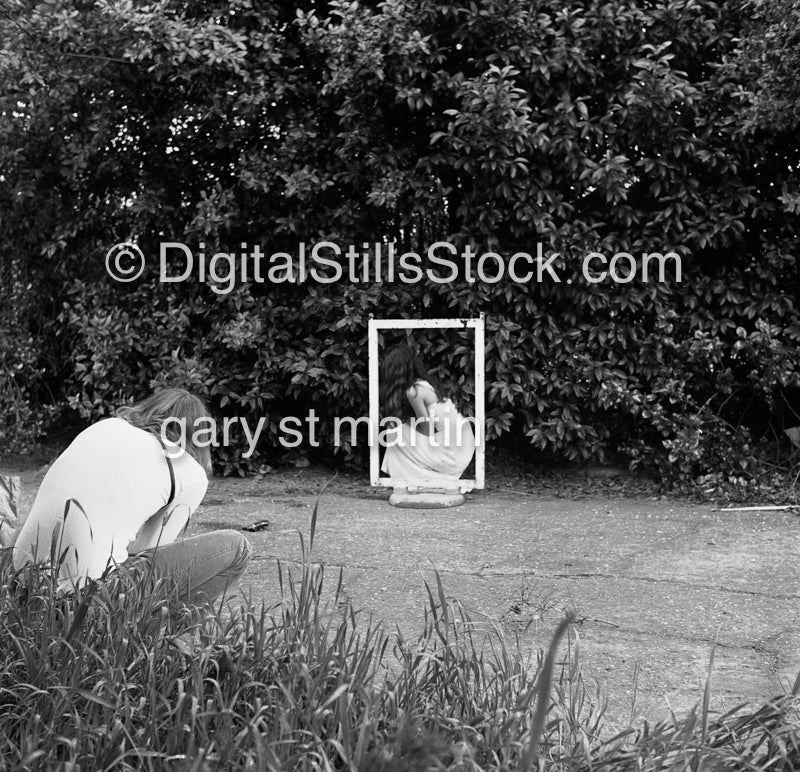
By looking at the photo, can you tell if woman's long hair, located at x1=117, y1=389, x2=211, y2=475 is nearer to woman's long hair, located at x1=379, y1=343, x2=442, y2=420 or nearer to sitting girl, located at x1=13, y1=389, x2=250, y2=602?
sitting girl, located at x1=13, y1=389, x2=250, y2=602

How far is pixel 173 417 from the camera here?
3.17m

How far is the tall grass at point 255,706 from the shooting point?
1.96 m

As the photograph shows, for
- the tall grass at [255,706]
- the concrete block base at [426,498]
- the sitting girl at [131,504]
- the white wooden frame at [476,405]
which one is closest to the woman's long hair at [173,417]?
the sitting girl at [131,504]

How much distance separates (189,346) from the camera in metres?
7.44

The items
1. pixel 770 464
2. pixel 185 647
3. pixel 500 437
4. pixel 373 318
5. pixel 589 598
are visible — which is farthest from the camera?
pixel 500 437

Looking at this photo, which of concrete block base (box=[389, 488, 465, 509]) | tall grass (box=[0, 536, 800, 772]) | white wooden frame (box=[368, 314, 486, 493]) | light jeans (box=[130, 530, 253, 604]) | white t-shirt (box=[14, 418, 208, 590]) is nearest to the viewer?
tall grass (box=[0, 536, 800, 772])

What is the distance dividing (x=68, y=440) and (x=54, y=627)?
643 centimetres

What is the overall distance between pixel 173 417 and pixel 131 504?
1.26 feet

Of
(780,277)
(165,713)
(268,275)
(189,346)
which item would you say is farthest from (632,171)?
(165,713)

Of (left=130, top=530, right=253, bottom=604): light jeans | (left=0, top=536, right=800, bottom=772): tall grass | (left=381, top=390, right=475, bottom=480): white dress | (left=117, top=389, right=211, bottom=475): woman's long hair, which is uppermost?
(left=117, top=389, right=211, bottom=475): woman's long hair

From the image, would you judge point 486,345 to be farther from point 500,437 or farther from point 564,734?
point 564,734

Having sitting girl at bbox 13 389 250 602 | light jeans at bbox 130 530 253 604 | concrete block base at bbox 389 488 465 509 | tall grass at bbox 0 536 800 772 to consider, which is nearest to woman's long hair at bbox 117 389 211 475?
sitting girl at bbox 13 389 250 602

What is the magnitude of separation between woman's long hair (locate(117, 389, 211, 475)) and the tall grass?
63cm

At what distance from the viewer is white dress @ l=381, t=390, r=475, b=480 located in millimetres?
6707
